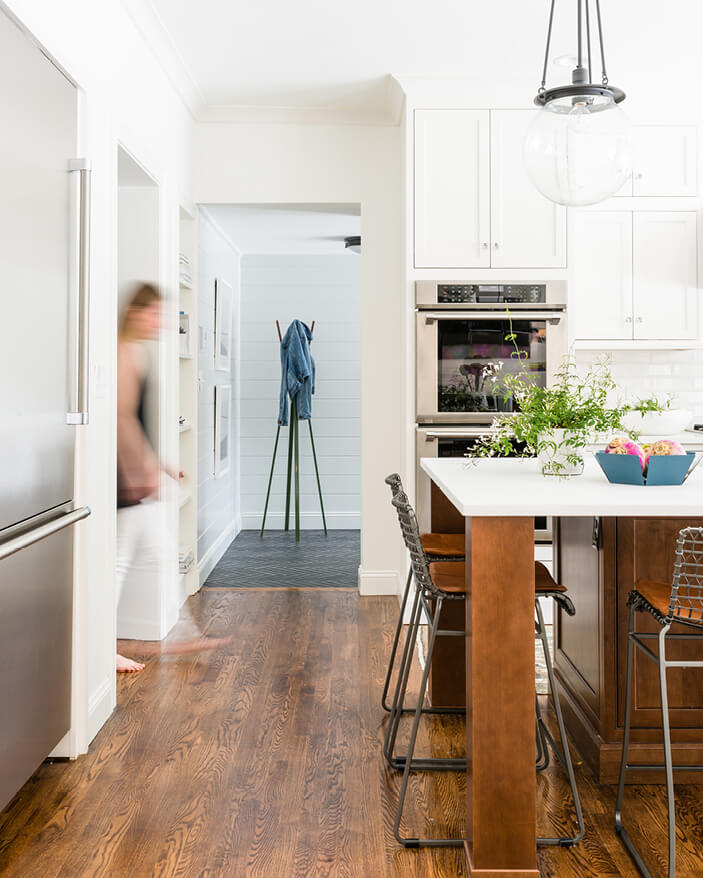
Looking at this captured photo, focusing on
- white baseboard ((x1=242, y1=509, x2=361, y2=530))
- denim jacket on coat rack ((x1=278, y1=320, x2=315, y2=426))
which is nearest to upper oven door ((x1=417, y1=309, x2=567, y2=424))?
denim jacket on coat rack ((x1=278, y1=320, x2=315, y2=426))

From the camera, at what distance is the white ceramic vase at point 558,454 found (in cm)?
222

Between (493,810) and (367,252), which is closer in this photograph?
(493,810)

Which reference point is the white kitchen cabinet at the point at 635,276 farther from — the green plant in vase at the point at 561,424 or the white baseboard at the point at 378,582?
the green plant in vase at the point at 561,424

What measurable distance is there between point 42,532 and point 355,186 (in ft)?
9.97

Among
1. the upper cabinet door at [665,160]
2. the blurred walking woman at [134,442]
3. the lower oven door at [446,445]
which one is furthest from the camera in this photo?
the upper cabinet door at [665,160]

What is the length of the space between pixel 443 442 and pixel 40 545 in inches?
88.5

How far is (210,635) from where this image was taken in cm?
366

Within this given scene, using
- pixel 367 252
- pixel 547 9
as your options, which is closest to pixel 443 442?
pixel 367 252

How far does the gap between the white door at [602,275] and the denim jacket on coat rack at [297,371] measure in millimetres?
2651

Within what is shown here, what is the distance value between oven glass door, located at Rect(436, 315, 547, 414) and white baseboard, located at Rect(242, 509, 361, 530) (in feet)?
9.60

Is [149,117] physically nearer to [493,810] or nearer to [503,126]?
[503,126]

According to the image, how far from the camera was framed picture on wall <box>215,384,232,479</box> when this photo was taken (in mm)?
5347

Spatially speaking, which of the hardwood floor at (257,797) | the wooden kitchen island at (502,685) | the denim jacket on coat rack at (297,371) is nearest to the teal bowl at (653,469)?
the wooden kitchen island at (502,685)

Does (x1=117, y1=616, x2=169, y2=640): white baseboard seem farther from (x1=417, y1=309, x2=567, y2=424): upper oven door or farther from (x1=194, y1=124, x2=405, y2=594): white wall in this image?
(x1=417, y1=309, x2=567, y2=424): upper oven door
